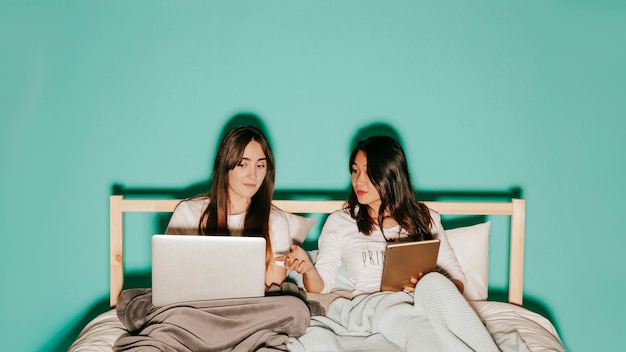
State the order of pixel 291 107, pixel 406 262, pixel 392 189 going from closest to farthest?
pixel 406 262, pixel 392 189, pixel 291 107

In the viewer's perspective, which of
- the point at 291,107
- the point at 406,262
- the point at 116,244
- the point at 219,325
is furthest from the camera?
the point at 291,107

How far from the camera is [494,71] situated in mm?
2166

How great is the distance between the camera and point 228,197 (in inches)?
74.1

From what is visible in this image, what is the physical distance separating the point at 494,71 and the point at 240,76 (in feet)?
3.58

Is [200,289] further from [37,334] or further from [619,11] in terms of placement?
[619,11]

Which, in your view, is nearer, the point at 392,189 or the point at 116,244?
the point at 392,189

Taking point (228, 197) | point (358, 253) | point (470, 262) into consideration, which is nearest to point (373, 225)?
point (358, 253)

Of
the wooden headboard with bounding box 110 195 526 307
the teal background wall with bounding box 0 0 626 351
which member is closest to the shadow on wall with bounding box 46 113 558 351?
the teal background wall with bounding box 0 0 626 351

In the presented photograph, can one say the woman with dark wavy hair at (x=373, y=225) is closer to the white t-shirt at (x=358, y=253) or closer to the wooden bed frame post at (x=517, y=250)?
the white t-shirt at (x=358, y=253)

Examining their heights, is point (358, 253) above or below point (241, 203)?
below

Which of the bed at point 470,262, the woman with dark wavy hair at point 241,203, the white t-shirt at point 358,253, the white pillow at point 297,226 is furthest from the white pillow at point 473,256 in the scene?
the woman with dark wavy hair at point 241,203

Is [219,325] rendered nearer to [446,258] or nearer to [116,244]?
[116,244]

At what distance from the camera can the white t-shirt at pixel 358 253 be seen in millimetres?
1854

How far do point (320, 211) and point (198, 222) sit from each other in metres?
0.48
